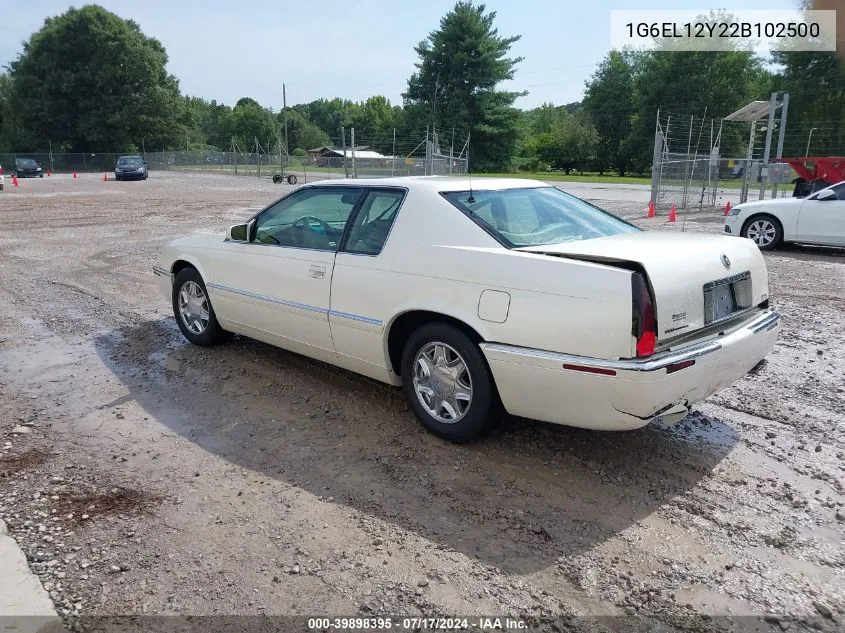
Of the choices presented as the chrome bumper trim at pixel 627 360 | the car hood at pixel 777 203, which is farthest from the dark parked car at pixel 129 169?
the chrome bumper trim at pixel 627 360

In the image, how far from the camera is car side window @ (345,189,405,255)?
423 cm

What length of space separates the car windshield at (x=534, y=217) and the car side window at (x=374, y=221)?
0.39 meters

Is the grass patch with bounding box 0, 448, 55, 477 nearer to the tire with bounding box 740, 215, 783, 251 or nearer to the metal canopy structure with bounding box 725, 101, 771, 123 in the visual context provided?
the tire with bounding box 740, 215, 783, 251

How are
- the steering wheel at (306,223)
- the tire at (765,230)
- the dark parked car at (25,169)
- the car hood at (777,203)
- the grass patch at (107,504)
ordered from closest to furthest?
the grass patch at (107,504), the steering wheel at (306,223), the car hood at (777,203), the tire at (765,230), the dark parked car at (25,169)

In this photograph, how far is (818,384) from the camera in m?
4.94

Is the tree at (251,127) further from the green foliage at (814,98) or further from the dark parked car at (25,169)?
the green foliage at (814,98)

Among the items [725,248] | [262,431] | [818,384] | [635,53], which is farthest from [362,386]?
[635,53]

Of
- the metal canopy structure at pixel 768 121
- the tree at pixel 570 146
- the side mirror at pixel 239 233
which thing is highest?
the tree at pixel 570 146

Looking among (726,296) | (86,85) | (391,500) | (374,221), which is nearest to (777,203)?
(726,296)

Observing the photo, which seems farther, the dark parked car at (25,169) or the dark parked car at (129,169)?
the dark parked car at (25,169)

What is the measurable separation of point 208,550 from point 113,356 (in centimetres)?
338

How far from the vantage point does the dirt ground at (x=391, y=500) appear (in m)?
2.63

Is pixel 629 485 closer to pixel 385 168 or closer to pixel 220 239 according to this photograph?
pixel 220 239

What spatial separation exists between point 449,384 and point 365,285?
858 mm
